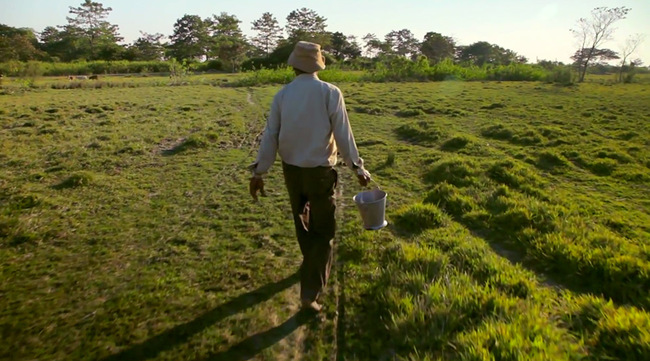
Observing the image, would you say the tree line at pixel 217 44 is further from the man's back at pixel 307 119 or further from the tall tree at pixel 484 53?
the man's back at pixel 307 119

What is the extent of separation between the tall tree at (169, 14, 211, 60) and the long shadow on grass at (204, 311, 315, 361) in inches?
2478

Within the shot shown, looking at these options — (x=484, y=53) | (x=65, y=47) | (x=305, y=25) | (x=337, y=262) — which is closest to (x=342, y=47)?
(x=305, y=25)

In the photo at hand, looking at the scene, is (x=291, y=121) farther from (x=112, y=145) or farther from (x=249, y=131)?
(x=249, y=131)

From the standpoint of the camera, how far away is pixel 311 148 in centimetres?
253

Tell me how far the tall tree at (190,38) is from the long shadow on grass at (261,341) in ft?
207

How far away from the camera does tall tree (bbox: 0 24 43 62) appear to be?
1524 inches

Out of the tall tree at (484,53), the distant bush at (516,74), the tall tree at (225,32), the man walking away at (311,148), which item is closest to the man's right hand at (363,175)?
the man walking away at (311,148)

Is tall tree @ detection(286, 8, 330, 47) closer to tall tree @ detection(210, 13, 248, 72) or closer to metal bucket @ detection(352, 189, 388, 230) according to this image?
tall tree @ detection(210, 13, 248, 72)

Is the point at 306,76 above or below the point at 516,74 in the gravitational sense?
below

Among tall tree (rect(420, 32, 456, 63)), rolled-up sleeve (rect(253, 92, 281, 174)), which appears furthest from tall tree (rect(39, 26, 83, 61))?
rolled-up sleeve (rect(253, 92, 281, 174))

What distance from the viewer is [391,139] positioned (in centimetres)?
941

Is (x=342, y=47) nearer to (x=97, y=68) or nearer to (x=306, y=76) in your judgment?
(x=97, y=68)

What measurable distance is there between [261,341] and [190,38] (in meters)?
65.3

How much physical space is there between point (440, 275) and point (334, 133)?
1.32m
